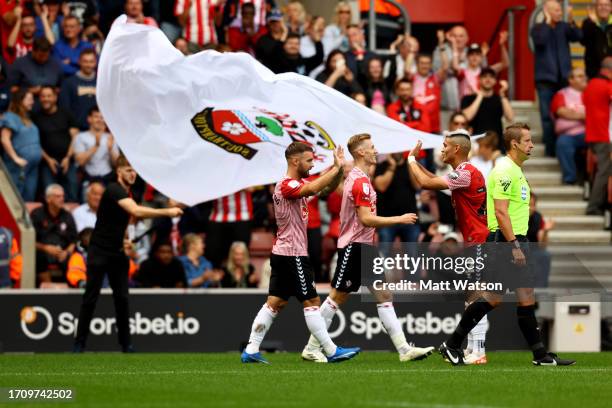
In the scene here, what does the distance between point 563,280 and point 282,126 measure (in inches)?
205

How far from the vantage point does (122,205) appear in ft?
53.4

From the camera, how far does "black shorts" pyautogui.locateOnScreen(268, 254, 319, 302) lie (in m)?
13.6

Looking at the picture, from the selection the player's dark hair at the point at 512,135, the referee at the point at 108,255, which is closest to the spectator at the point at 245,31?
the referee at the point at 108,255

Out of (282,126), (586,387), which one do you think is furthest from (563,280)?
(586,387)

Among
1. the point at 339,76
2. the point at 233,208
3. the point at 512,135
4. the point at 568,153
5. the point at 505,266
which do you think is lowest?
the point at 233,208

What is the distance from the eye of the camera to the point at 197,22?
2236cm

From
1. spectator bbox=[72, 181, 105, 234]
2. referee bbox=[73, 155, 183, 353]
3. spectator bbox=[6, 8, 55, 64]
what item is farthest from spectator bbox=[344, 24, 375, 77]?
referee bbox=[73, 155, 183, 353]

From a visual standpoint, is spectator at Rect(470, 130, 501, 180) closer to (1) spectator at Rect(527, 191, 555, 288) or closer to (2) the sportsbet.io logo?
(1) spectator at Rect(527, 191, 555, 288)

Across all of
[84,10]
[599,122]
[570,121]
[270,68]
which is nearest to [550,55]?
[570,121]

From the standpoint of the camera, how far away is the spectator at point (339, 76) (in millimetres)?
21250

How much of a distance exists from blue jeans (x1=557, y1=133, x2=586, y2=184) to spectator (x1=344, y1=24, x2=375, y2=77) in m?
3.11

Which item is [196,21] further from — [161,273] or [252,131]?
[252,131]

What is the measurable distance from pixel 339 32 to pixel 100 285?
7.83 meters

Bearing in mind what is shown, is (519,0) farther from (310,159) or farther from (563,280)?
(310,159)
